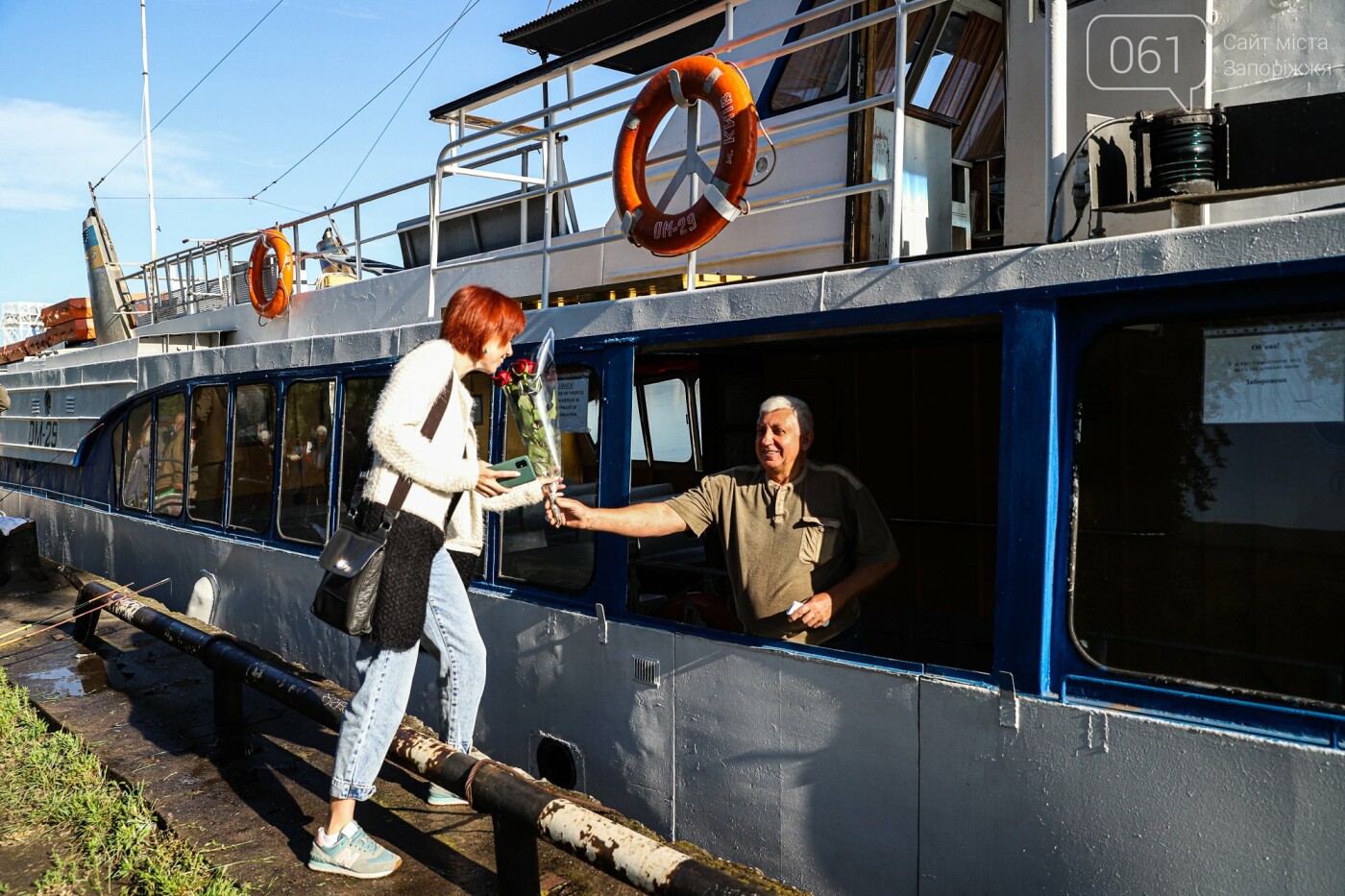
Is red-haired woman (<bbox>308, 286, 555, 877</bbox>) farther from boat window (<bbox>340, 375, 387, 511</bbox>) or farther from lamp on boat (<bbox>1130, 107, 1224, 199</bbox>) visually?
boat window (<bbox>340, 375, 387, 511</bbox>)

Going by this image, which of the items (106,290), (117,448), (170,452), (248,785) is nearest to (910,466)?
(248,785)

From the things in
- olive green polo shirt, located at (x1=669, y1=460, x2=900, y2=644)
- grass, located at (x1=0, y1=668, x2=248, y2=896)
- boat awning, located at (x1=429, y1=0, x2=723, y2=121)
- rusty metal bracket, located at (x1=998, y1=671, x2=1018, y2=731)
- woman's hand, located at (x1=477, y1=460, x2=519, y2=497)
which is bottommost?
grass, located at (x1=0, y1=668, x2=248, y2=896)

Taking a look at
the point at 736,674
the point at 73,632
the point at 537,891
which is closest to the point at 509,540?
the point at 736,674

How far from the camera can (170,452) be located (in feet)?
28.9

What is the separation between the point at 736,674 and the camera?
13.0ft

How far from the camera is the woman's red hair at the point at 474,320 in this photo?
3.65 meters

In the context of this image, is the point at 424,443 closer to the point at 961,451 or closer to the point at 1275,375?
the point at 1275,375

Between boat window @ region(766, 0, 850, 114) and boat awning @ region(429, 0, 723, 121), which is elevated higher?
boat awning @ region(429, 0, 723, 121)

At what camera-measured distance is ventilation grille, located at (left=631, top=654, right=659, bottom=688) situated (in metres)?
4.32

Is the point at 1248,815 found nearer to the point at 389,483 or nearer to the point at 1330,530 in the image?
the point at 1330,530

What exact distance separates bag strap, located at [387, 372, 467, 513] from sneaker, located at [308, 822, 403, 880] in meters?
1.24

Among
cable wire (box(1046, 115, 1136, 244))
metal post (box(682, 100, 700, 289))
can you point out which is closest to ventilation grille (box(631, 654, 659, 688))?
metal post (box(682, 100, 700, 289))

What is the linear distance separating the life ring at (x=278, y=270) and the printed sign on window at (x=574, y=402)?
507cm

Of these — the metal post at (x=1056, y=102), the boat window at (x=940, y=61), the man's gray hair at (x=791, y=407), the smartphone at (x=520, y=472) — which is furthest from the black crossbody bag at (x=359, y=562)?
the boat window at (x=940, y=61)
